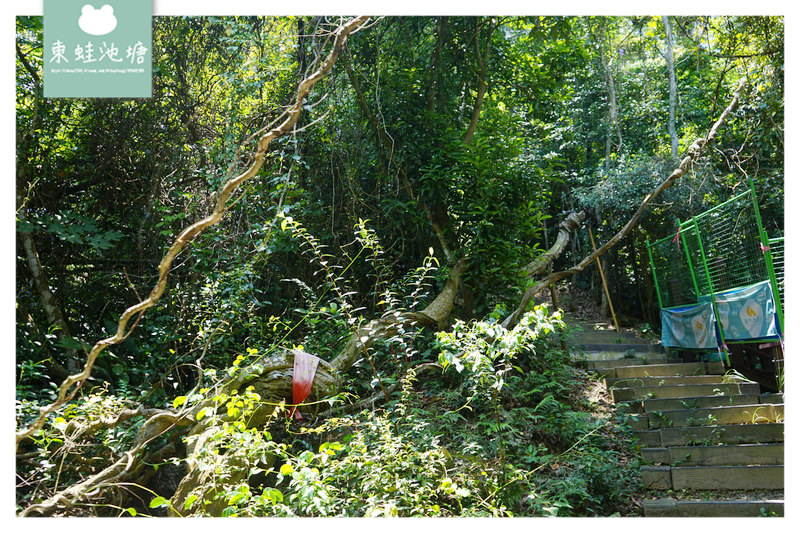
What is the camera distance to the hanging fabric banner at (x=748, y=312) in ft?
14.8

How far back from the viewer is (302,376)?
3.77 m

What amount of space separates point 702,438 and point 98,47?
4696 mm

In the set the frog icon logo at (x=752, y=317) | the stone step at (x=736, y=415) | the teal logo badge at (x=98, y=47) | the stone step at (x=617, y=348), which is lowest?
the stone step at (x=736, y=415)

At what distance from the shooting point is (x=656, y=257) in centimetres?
704

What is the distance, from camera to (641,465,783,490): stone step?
12.6 ft

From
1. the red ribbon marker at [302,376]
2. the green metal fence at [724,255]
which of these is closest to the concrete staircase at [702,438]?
the green metal fence at [724,255]

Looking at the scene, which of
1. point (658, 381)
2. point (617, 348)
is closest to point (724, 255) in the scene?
point (658, 381)

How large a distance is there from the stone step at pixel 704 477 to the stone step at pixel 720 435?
1.14 feet

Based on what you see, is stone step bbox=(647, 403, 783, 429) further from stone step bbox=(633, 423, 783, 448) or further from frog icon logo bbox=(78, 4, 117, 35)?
frog icon logo bbox=(78, 4, 117, 35)

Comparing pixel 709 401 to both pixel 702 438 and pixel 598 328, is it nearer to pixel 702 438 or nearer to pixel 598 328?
pixel 702 438

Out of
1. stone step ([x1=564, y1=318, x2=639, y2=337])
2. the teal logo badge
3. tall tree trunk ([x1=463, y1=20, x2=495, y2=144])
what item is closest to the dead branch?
the teal logo badge

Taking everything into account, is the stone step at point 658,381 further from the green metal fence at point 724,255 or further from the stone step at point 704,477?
the stone step at point 704,477

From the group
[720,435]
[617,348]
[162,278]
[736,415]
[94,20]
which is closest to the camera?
[162,278]
